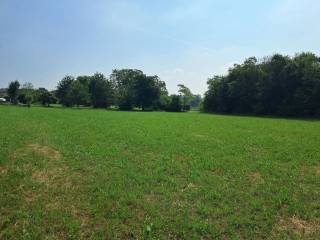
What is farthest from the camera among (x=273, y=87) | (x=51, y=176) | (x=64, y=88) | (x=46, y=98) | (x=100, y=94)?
(x=64, y=88)

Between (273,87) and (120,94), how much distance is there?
59.4 m

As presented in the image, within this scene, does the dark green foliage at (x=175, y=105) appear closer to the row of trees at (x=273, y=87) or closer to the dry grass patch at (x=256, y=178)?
the row of trees at (x=273, y=87)

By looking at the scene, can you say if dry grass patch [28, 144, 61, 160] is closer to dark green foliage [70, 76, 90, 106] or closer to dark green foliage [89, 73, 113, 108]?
dark green foliage [70, 76, 90, 106]

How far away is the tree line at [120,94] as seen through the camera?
112188 mm

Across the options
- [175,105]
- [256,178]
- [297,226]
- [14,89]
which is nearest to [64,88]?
[14,89]

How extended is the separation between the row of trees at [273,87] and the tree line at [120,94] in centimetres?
2240

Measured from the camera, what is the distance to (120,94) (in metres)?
117

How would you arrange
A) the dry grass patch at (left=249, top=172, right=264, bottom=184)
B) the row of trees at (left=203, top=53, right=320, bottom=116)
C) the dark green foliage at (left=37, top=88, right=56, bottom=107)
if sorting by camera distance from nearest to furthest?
the dry grass patch at (left=249, top=172, right=264, bottom=184) < the row of trees at (left=203, top=53, right=320, bottom=116) < the dark green foliage at (left=37, top=88, right=56, bottom=107)

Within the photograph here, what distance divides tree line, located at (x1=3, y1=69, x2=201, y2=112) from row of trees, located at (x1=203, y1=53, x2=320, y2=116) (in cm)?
2240

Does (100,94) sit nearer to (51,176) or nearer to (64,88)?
(64,88)

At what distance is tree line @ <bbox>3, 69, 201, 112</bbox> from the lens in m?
112

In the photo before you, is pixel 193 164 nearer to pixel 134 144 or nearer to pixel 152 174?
pixel 152 174

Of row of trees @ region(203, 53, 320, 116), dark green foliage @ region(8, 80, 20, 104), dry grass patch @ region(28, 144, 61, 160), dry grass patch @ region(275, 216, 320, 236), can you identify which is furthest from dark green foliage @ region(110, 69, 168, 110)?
dry grass patch @ region(275, 216, 320, 236)

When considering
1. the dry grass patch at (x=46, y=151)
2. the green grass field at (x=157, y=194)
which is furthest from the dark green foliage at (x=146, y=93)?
the green grass field at (x=157, y=194)
